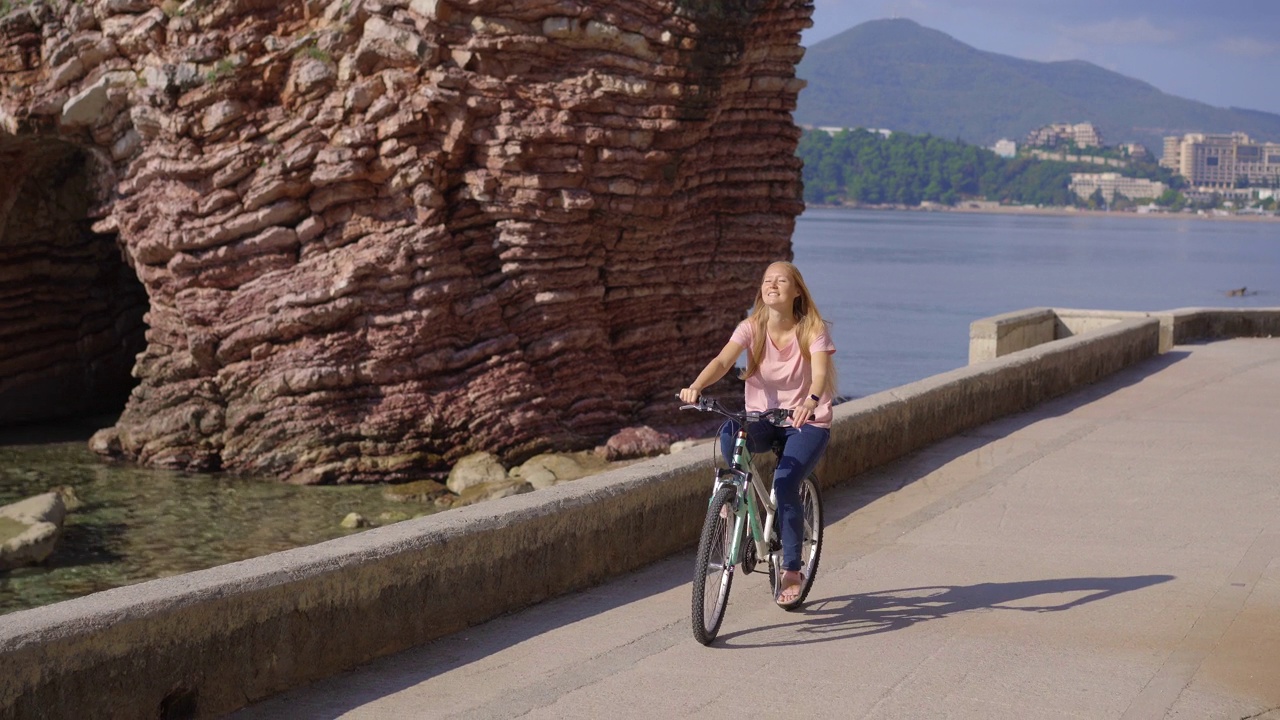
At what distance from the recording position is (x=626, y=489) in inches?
295

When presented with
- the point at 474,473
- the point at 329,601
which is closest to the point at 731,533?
the point at 329,601

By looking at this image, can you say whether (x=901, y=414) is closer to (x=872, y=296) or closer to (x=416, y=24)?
(x=416, y=24)

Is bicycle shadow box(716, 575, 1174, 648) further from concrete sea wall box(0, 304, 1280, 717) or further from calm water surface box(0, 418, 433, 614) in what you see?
calm water surface box(0, 418, 433, 614)

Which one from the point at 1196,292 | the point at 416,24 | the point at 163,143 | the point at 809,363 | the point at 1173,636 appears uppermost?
the point at 416,24

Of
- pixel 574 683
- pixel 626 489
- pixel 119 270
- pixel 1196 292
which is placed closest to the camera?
pixel 574 683

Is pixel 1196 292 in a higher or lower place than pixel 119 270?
lower

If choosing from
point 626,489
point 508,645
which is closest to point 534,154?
point 626,489

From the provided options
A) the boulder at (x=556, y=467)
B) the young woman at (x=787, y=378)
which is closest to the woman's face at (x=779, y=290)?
the young woman at (x=787, y=378)

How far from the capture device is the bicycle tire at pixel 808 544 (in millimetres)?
6605

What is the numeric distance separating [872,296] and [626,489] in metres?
69.6

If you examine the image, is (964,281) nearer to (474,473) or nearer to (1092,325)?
(1092,325)

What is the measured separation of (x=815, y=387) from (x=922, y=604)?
1388mm

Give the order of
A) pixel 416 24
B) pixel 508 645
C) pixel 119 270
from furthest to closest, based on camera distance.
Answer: pixel 119 270
pixel 416 24
pixel 508 645

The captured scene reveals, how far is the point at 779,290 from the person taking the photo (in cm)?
630
